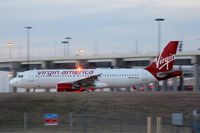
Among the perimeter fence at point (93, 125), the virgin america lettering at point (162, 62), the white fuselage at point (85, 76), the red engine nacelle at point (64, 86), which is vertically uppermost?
the virgin america lettering at point (162, 62)

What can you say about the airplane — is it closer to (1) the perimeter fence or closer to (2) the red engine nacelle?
(2) the red engine nacelle

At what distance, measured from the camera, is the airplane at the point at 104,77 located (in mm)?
45881

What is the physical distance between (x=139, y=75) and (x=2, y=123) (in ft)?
79.8

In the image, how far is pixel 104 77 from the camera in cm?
4662

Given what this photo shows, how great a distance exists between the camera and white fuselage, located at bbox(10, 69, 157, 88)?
153 feet

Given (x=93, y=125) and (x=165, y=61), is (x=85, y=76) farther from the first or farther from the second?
(x=93, y=125)

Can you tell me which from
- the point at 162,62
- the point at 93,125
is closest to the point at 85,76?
the point at 162,62

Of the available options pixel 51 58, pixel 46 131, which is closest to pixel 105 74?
pixel 46 131

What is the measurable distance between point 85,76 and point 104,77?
8.32 ft

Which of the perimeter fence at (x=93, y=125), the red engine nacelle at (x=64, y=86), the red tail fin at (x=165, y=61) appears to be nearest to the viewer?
the perimeter fence at (x=93, y=125)

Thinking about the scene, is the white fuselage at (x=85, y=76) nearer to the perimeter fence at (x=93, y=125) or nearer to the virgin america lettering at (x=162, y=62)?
the virgin america lettering at (x=162, y=62)

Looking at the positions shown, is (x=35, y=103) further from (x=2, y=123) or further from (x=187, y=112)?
(x=187, y=112)

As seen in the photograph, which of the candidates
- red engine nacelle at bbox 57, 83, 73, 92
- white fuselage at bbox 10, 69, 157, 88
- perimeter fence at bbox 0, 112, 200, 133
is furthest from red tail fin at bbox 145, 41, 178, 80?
perimeter fence at bbox 0, 112, 200, 133

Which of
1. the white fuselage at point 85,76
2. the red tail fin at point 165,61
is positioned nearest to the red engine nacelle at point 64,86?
the white fuselage at point 85,76
